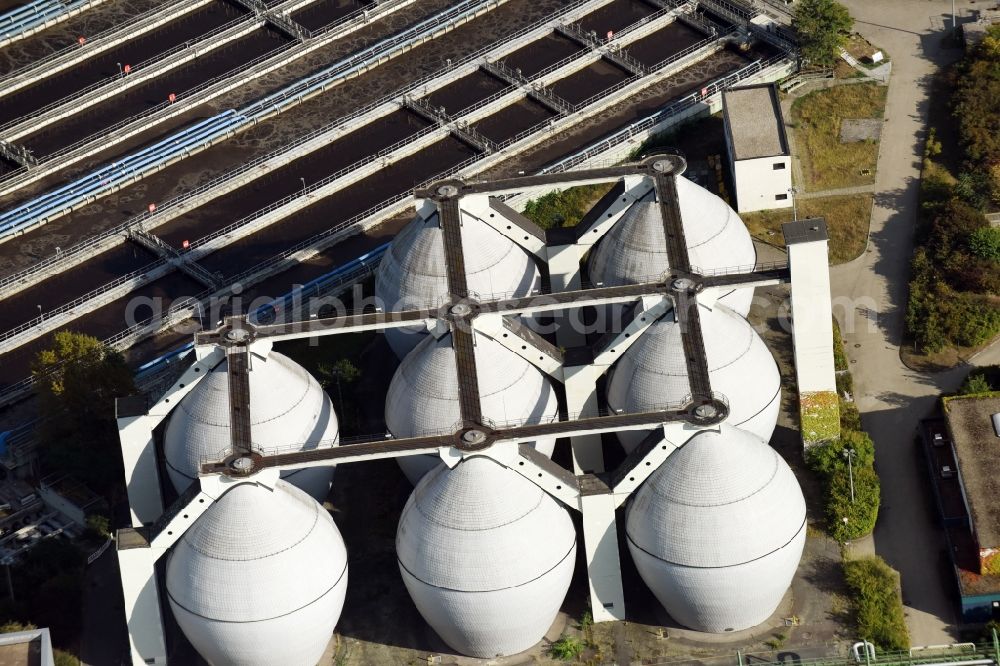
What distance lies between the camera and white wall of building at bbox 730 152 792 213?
12012 cm

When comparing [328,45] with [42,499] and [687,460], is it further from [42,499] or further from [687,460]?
[687,460]

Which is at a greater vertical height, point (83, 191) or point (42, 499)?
point (83, 191)

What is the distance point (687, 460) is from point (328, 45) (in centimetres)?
5614

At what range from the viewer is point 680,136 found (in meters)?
128

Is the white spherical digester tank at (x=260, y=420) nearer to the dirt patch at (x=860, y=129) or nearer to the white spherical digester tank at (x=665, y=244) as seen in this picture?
the white spherical digester tank at (x=665, y=244)

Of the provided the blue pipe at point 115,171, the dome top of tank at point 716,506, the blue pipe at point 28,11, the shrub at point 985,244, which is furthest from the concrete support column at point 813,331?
the blue pipe at point 28,11

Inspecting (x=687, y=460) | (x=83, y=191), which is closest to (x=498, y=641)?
(x=687, y=460)

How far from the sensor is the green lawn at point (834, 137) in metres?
124

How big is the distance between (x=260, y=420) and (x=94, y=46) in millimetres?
49437

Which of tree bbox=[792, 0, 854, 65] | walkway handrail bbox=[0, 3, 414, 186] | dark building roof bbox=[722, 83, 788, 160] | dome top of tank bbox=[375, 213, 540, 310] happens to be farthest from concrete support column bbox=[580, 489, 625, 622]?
walkway handrail bbox=[0, 3, 414, 186]

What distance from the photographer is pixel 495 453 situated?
303ft

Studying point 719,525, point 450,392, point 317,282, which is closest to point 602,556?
point 719,525

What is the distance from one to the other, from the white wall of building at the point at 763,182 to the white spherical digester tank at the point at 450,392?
25.5m

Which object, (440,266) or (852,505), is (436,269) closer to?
(440,266)
